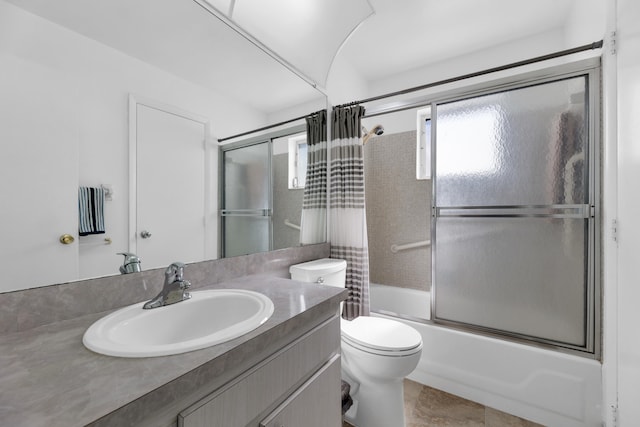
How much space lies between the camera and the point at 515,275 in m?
1.64

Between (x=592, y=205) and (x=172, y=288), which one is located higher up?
(x=592, y=205)

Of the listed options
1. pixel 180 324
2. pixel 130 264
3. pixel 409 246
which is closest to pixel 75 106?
pixel 130 264

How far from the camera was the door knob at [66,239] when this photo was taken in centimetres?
81

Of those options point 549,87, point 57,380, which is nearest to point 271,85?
point 57,380

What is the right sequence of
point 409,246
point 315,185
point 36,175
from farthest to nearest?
point 409,246, point 315,185, point 36,175

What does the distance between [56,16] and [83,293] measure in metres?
0.83

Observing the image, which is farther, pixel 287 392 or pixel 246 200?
pixel 246 200

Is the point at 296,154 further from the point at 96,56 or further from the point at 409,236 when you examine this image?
the point at 409,236

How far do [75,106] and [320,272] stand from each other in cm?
127

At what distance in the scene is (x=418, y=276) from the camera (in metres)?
2.57

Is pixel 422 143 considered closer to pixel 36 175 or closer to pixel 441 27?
pixel 441 27

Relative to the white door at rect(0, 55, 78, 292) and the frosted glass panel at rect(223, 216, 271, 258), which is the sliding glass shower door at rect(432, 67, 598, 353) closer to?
the frosted glass panel at rect(223, 216, 271, 258)


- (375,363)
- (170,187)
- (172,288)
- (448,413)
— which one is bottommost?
(448,413)

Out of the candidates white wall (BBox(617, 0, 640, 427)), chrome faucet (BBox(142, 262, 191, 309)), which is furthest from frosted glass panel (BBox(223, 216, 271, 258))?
white wall (BBox(617, 0, 640, 427))
